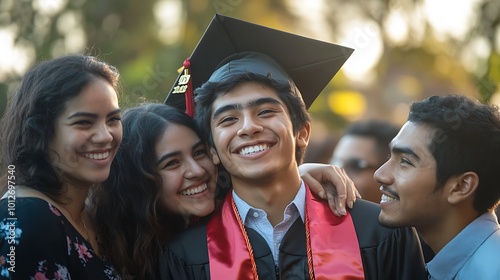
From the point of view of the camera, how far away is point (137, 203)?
153 inches

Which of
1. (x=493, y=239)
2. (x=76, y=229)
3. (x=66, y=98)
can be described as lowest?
(x=493, y=239)

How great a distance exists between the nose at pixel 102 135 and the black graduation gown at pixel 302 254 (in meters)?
0.64

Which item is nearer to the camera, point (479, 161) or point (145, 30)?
point (479, 161)

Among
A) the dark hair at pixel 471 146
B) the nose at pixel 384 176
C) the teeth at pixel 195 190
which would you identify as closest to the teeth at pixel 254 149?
the teeth at pixel 195 190

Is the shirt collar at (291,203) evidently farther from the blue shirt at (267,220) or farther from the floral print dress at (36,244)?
the floral print dress at (36,244)

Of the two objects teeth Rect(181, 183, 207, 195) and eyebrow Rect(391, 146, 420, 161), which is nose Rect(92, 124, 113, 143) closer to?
teeth Rect(181, 183, 207, 195)

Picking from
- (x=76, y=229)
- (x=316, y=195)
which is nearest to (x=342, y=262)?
(x=316, y=195)

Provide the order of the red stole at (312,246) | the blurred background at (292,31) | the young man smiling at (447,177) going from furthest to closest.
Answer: the blurred background at (292,31)
the red stole at (312,246)
the young man smiling at (447,177)

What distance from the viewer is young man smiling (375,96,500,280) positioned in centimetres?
334

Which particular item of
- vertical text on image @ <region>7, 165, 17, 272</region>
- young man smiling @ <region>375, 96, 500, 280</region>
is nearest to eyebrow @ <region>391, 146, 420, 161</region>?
young man smiling @ <region>375, 96, 500, 280</region>

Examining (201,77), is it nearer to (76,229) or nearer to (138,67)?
(76,229)

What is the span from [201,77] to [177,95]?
0.81 ft

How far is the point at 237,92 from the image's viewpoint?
3.78 meters

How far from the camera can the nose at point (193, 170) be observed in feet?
12.4
